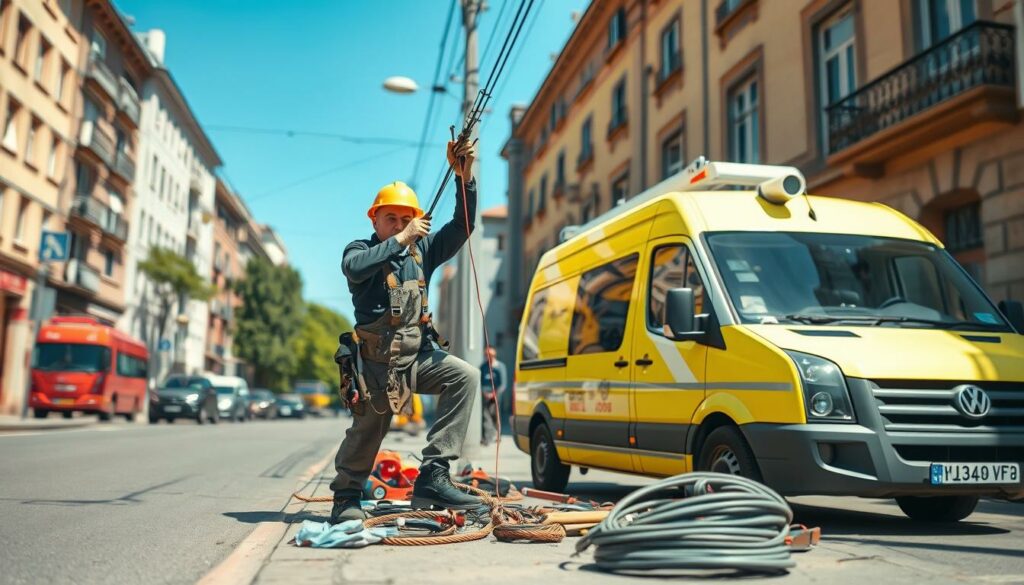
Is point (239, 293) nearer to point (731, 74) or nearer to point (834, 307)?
point (731, 74)

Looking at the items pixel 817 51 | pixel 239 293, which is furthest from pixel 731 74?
pixel 239 293

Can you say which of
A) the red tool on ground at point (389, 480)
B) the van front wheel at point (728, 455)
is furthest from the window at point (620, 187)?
the van front wheel at point (728, 455)

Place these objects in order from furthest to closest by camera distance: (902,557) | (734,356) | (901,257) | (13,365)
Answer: (13,365), (901,257), (734,356), (902,557)

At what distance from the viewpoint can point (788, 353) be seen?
16.5ft

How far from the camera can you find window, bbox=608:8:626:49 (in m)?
26.8

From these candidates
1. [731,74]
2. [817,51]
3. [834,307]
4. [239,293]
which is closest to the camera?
[834,307]

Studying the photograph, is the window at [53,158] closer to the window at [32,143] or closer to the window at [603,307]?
the window at [32,143]

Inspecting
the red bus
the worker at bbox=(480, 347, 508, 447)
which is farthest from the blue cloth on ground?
the red bus

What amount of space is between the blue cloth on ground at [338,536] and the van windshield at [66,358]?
24473 millimetres

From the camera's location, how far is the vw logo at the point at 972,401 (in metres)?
5.07

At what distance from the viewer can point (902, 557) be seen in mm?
4406

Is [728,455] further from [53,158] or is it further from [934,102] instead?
[53,158]

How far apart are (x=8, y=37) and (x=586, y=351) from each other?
26.8 m

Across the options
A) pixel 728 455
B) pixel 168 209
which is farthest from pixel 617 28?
pixel 168 209
